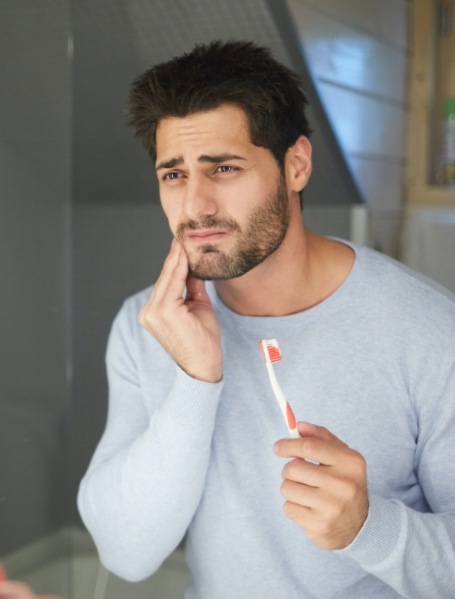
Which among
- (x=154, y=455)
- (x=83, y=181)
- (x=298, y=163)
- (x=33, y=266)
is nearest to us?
(x=154, y=455)

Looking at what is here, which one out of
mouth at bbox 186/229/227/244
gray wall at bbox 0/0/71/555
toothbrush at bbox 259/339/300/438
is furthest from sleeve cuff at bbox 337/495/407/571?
gray wall at bbox 0/0/71/555

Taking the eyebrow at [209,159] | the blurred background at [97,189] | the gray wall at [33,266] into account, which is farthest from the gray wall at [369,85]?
the eyebrow at [209,159]

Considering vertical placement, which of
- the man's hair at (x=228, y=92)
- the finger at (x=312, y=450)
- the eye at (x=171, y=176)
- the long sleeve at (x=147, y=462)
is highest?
the man's hair at (x=228, y=92)

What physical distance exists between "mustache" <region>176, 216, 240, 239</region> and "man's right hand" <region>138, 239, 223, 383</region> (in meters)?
0.03

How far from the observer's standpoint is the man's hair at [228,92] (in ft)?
3.09

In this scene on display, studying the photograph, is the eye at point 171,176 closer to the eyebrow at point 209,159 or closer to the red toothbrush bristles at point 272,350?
the eyebrow at point 209,159

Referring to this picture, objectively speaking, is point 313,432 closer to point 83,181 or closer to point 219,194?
point 219,194

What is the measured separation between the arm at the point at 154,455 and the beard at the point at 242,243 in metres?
0.03

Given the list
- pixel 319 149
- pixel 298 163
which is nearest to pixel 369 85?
pixel 319 149

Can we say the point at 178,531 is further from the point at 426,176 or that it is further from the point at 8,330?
the point at 426,176

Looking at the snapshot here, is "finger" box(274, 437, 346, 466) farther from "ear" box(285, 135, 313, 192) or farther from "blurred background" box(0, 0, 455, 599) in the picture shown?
"blurred background" box(0, 0, 455, 599)

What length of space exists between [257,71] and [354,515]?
1.62 feet

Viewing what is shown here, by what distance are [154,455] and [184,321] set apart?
0.14 metres

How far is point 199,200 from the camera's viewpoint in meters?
0.93
